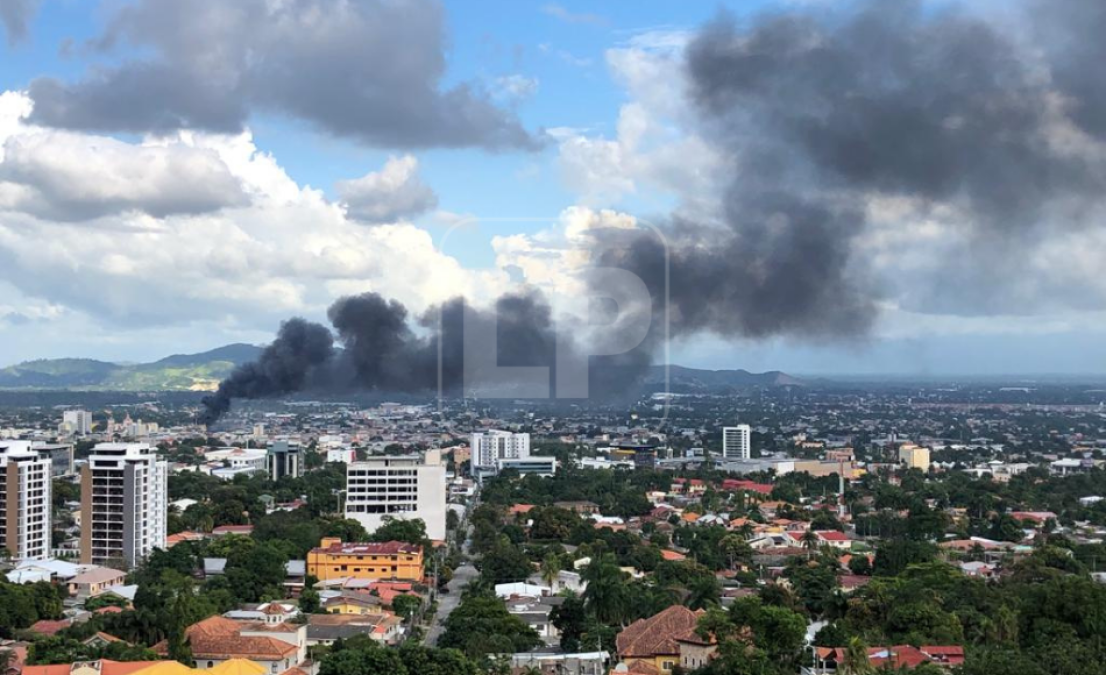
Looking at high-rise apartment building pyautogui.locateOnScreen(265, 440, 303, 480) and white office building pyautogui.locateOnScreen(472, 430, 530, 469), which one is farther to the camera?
white office building pyautogui.locateOnScreen(472, 430, 530, 469)

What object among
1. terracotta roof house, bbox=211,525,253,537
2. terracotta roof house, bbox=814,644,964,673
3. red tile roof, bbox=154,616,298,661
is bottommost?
terracotta roof house, bbox=211,525,253,537

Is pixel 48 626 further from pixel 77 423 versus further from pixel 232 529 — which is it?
pixel 77 423

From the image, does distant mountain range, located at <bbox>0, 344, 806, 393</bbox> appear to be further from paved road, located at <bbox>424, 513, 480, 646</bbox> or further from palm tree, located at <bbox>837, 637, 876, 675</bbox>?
palm tree, located at <bbox>837, 637, 876, 675</bbox>

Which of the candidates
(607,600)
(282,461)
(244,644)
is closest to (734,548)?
(607,600)

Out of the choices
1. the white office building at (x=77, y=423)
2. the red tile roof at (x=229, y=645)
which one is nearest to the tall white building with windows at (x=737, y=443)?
the white office building at (x=77, y=423)

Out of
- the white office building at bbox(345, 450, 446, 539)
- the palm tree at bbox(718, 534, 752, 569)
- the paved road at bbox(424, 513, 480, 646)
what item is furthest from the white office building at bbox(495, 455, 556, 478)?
the palm tree at bbox(718, 534, 752, 569)

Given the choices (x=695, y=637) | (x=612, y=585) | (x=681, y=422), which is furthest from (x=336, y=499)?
(x=681, y=422)

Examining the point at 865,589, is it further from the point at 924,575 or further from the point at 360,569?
the point at 360,569
